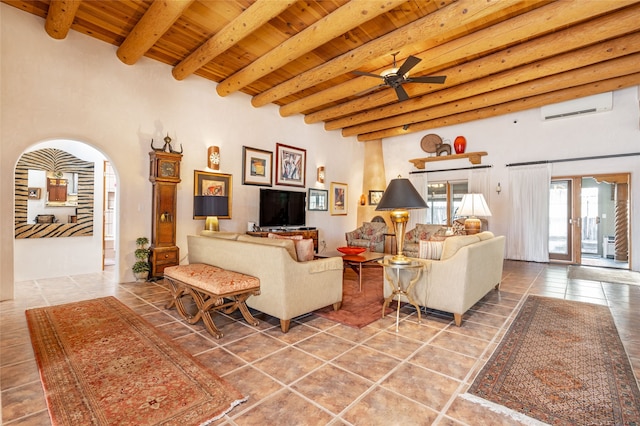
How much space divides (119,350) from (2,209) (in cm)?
281

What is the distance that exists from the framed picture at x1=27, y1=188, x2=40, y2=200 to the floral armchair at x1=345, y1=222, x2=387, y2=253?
566 cm

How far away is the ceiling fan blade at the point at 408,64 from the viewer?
3.54 metres

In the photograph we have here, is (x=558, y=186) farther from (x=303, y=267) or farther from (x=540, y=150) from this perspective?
(x=303, y=267)

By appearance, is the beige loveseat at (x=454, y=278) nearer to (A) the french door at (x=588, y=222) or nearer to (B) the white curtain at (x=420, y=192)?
(A) the french door at (x=588, y=222)

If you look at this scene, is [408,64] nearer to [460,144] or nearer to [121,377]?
[121,377]

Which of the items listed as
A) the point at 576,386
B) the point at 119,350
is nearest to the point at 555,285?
the point at 576,386

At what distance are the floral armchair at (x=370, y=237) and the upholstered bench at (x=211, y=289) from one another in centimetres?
390

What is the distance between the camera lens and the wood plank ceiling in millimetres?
3299

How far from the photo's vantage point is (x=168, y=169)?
4.68 m

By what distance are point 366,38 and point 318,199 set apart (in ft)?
13.6

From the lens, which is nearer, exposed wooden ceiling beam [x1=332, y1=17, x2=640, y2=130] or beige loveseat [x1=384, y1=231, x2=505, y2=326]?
beige loveseat [x1=384, y1=231, x2=505, y2=326]

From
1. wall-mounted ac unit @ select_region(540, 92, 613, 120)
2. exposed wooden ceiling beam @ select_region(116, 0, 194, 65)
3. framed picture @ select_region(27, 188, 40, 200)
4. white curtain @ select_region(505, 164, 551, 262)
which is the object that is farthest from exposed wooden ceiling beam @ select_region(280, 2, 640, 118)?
framed picture @ select_region(27, 188, 40, 200)

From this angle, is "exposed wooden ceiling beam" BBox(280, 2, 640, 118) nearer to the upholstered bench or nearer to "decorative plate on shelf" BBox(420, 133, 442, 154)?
"decorative plate on shelf" BBox(420, 133, 442, 154)

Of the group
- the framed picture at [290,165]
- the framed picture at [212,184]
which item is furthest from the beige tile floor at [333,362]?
the framed picture at [290,165]
